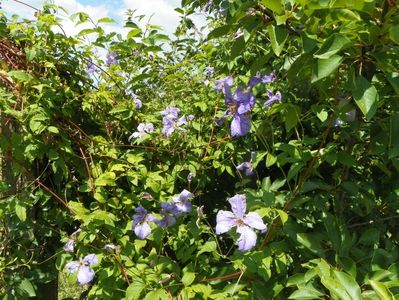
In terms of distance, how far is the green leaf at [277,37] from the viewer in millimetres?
869

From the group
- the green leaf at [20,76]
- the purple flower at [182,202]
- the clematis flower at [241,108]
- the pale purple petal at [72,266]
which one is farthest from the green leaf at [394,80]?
the green leaf at [20,76]

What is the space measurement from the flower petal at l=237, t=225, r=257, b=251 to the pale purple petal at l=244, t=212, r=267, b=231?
0.02 metres

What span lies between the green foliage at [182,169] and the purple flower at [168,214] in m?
0.02

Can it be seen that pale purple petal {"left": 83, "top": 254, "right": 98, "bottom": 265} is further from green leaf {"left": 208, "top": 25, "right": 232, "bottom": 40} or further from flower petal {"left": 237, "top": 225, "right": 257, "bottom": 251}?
green leaf {"left": 208, "top": 25, "right": 232, "bottom": 40}

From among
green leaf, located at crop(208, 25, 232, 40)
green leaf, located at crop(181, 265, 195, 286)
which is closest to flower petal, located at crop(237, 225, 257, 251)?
green leaf, located at crop(181, 265, 195, 286)

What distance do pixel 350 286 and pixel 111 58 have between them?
4.76 ft

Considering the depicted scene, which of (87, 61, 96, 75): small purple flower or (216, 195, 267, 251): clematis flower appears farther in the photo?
(87, 61, 96, 75): small purple flower

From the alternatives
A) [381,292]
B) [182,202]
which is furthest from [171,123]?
[381,292]

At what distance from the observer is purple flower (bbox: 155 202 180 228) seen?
1447 mm

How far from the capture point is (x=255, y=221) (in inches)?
45.3

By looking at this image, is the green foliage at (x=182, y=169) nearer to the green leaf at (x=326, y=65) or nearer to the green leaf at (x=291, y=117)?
the green leaf at (x=291, y=117)

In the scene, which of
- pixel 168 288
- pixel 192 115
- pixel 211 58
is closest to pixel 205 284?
pixel 168 288

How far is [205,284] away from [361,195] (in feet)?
1.75

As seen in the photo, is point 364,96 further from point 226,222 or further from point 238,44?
point 226,222
